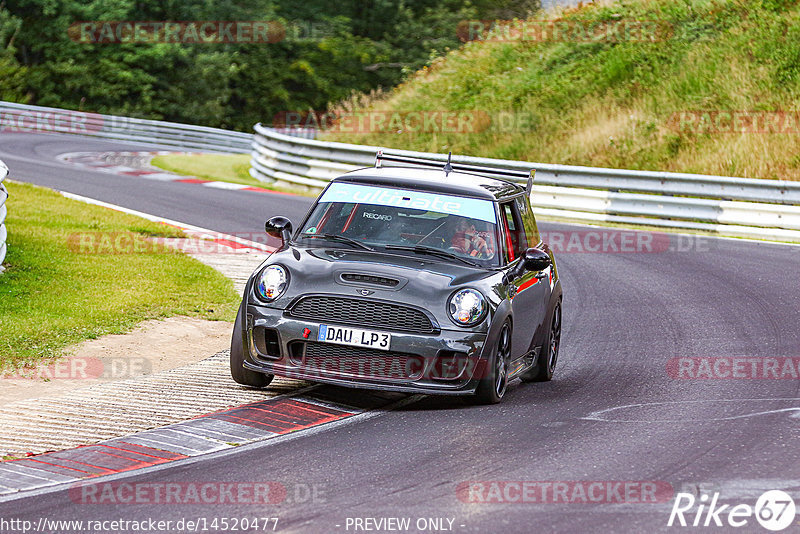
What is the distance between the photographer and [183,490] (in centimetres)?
611

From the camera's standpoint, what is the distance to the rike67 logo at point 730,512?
227 inches

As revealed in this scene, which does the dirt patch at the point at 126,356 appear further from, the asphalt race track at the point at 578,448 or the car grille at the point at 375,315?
the asphalt race track at the point at 578,448

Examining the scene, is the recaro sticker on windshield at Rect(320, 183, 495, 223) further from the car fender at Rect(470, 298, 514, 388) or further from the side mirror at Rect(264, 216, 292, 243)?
the car fender at Rect(470, 298, 514, 388)

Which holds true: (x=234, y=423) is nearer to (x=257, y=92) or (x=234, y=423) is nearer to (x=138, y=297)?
(x=138, y=297)

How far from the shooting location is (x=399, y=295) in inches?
315

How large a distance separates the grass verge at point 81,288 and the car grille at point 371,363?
275 centimetres

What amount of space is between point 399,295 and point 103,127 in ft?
113

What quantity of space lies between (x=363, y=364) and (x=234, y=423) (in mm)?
978

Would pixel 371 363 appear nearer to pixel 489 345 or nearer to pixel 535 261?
pixel 489 345

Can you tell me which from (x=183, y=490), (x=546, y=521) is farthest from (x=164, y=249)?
(x=546, y=521)

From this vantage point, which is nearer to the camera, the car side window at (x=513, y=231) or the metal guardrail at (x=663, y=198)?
the car side window at (x=513, y=231)

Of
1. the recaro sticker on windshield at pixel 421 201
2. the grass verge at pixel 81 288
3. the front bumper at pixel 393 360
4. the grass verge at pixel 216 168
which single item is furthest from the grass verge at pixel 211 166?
the front bumper at pixel 393 360

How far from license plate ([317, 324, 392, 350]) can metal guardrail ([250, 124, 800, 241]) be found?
1347cm

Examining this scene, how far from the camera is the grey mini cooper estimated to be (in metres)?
7.97
